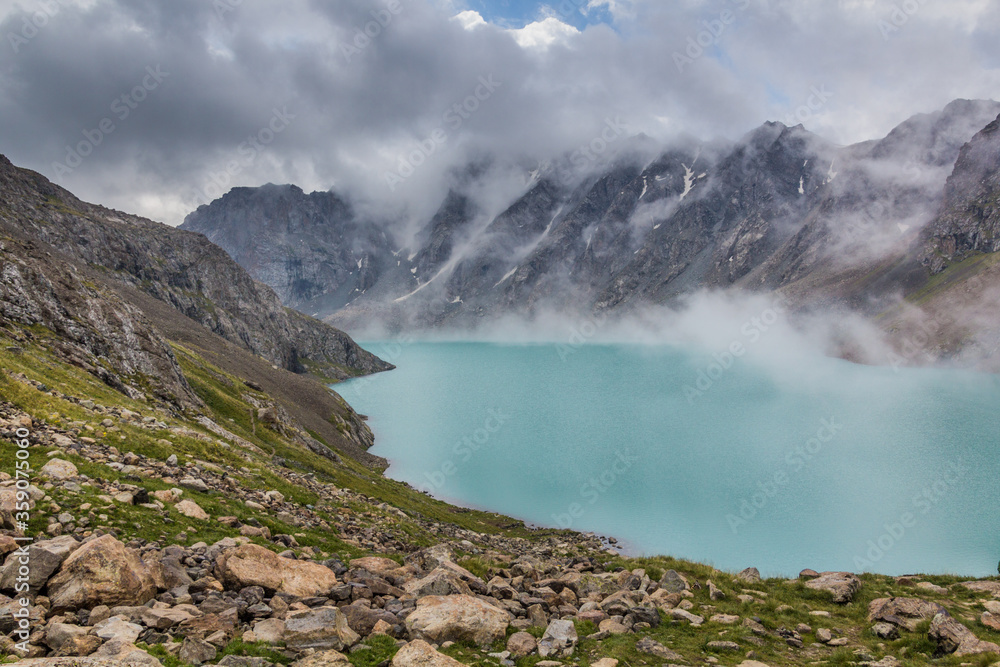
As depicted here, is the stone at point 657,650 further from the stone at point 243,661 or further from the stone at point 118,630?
the stone at point 118,630

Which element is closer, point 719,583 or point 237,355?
point 719,583

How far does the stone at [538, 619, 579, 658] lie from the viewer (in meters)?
11.9

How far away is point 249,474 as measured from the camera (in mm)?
25672

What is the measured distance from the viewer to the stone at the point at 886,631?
13.7m

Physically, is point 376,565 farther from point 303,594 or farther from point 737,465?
point 737,465

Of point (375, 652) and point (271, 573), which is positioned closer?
point (375, 652)

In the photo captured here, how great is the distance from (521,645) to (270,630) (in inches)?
230

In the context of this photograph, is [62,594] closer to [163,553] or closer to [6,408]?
[163,553]

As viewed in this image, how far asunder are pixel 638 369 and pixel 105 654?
17824cm

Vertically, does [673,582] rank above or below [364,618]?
above

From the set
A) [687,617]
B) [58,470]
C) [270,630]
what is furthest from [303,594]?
[687,617]

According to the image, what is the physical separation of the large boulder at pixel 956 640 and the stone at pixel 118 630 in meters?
18.3

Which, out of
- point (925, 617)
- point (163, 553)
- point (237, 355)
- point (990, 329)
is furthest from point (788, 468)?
point (990, 329)

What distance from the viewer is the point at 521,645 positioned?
39.7 feet
